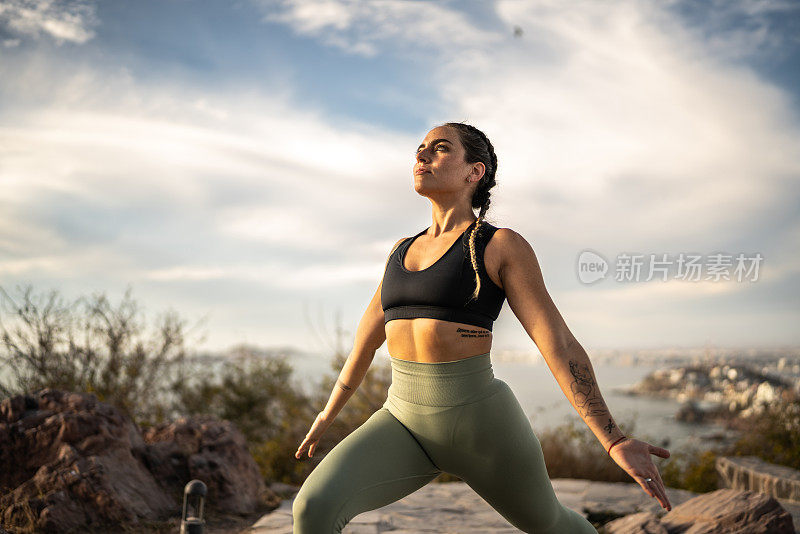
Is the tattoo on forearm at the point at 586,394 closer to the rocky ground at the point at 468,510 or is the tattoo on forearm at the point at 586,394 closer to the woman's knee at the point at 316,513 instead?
the woman's knee at the point at 316,513

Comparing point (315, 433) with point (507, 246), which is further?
point (315, 433)

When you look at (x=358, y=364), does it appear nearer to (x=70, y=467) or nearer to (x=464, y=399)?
(x=464, y=399)

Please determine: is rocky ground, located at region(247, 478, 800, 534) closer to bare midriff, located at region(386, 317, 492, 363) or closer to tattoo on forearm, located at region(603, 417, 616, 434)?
bare midriff, located at region(386, 317, 492, 363)

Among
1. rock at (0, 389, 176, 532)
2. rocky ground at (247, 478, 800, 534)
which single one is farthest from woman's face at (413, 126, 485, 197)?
rock at (0, 389, 176, 532)

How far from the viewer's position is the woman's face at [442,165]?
2.76 metres

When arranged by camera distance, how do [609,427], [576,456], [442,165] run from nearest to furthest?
[609,427], [442,165], [576,456]

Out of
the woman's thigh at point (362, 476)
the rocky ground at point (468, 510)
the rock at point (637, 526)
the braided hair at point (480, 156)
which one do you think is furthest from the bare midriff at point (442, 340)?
the rock at point (637, 526)

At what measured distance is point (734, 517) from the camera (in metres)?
4.35

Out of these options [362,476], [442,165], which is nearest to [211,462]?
[362,476]

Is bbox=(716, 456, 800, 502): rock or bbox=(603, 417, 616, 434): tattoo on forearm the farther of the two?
bbox=(716, 456, 800, 502): rock

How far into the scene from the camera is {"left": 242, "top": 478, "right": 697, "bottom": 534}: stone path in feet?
15.8

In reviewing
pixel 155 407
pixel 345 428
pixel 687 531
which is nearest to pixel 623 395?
pixel 345 428

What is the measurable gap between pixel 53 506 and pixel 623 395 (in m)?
8.37

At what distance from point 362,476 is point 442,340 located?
0.56 meters
